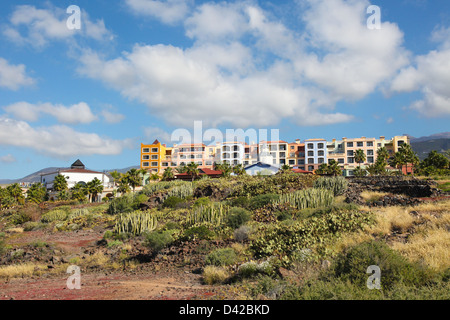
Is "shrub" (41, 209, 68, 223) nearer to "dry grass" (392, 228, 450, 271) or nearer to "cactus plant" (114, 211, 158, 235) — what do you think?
"cactus plant" (114, 211, 158, 235)

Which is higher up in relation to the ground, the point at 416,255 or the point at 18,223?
the point at 416,255

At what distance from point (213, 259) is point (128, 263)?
162 inches

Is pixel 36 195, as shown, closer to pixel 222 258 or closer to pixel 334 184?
pixel 334 184

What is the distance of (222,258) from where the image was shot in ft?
38.0

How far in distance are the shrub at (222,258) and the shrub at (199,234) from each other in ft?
12.3

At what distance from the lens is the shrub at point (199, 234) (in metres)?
15.9

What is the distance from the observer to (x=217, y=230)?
17.0 m

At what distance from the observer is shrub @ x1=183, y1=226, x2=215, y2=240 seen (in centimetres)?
1595

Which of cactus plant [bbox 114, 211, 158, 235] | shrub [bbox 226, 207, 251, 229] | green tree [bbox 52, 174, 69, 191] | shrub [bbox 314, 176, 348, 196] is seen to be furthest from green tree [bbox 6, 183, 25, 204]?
shrub [bbox 226, 207, 251, 229]

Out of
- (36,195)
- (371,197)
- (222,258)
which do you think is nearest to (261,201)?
(371,197)

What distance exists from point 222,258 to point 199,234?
4.70 m
